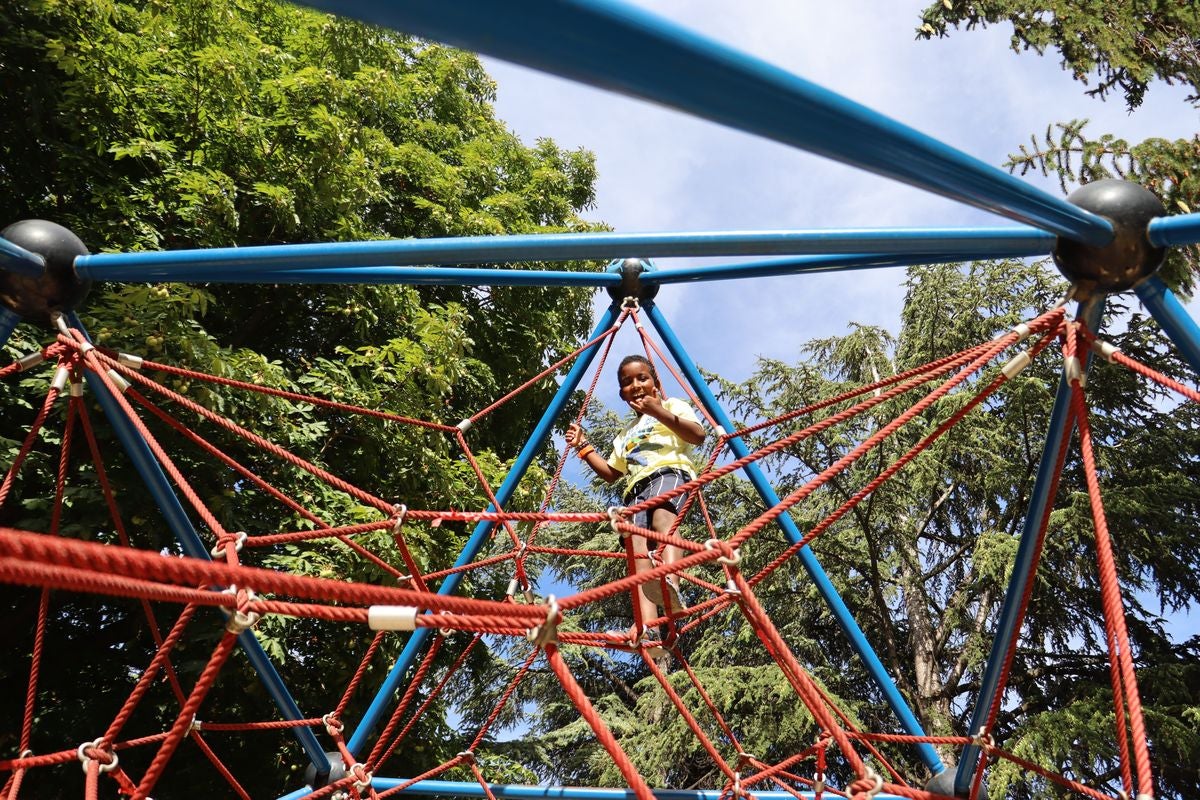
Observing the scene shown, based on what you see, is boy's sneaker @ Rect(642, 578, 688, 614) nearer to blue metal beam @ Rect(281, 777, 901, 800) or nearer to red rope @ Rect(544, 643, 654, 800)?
blue metal beam @ Rect(281, 777, 901, 800)

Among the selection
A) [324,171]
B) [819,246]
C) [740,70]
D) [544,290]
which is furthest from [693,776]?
[740,70]

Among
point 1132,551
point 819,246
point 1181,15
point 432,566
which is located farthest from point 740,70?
point 1132,551

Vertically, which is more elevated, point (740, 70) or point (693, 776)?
point (693, 776)

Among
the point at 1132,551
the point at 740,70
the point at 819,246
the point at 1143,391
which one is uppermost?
the point at 1143,391

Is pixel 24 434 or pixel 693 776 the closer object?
pixel 24 434

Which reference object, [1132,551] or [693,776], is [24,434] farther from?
[1132,551]

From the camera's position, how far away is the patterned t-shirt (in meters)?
3.96

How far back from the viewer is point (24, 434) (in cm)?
448

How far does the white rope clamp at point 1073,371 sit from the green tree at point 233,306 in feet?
10.7

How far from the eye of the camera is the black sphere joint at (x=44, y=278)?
8.82ft

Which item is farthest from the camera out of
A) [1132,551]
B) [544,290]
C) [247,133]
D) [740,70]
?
[1132,551]

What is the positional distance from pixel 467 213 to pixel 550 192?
132cm

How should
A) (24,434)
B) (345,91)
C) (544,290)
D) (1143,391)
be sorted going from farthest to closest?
1. (1143,391)
2. (544,290)
3. (345,91)
4. (24,434)

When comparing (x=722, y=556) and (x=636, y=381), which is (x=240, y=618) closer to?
(x=722, y=556)
